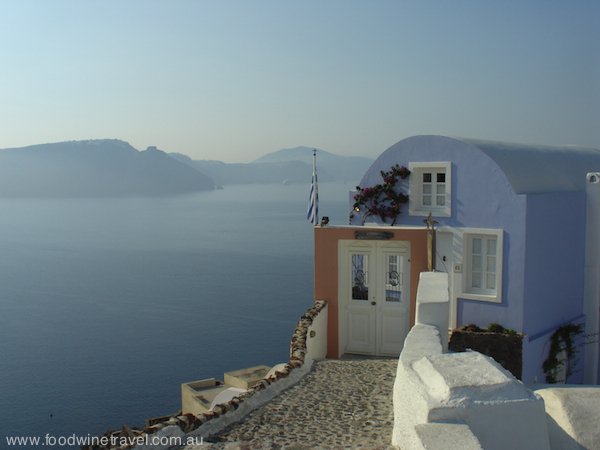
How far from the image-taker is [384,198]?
1355 cm

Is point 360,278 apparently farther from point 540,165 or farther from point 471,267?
point 540,165

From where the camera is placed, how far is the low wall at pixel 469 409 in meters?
3.12

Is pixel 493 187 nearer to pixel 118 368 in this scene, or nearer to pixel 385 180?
pixel 385 180

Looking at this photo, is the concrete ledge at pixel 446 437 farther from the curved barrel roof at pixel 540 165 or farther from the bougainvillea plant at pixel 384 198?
the bougainvillea plant at pixel 384 198

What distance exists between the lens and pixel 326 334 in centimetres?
1022

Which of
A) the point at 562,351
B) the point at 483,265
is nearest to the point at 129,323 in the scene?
the point at 483,265

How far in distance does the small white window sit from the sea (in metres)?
34.3

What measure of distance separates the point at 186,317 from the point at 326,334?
156 feet

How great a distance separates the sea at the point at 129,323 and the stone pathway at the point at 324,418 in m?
37.1

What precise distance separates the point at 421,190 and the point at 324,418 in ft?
29.0

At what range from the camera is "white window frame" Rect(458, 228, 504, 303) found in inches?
472

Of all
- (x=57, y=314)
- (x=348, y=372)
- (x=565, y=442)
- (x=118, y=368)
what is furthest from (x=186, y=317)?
(x=565, y=442)

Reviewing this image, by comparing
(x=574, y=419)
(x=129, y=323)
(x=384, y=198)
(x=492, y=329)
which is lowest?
(x=129, y=323)

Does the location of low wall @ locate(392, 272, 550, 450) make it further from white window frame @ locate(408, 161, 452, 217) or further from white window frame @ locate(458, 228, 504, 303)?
white window frame @ locate(408, 161, 452, 217)
